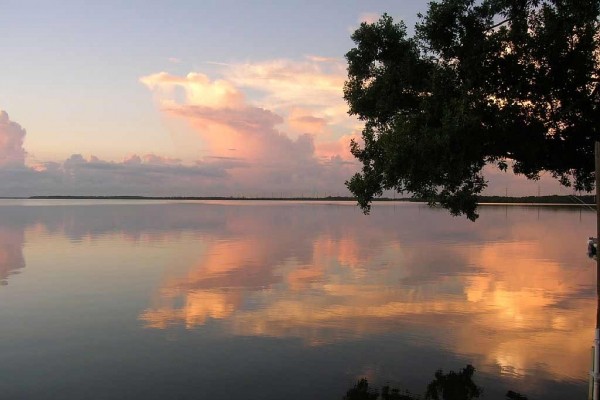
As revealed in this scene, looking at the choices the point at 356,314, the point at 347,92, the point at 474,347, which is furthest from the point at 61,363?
the point at 347,92

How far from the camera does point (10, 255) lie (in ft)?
152

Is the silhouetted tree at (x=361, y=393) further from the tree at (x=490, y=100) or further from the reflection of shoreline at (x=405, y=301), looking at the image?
the tree at (x=490, y=100)

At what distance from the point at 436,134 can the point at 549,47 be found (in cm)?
582

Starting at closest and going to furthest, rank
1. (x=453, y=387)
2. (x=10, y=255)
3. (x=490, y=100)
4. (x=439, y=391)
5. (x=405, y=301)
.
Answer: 1. (x=439, y=391)
2. (x=453, y=387)
3. (x=490, y=100)
4. (x=405, y=301)
5. (x=10, y=255)

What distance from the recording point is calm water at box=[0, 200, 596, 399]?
16.0m

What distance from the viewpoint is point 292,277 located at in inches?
1409

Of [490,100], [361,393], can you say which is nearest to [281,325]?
[361,393]

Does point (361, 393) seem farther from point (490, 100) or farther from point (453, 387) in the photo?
point (490, 100)

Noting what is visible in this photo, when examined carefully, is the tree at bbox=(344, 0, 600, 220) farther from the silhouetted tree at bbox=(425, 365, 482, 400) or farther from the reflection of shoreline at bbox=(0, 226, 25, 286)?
the reflection of shoreline at bbox=(0, 226, 25, 286)

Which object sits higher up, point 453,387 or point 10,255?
point 453,387

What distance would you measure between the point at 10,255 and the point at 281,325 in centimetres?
3374

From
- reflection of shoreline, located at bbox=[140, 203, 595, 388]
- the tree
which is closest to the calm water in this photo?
reflection of shoreline, located at bbox=[140, 203, 595, 388]

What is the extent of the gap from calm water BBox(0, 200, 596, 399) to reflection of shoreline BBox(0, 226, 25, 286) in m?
0.39

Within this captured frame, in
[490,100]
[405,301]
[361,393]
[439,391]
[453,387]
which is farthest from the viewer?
[405,301]
